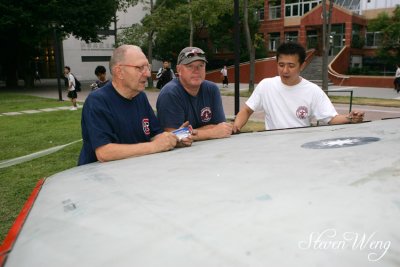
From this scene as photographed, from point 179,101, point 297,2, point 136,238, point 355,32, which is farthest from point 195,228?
point 297,2

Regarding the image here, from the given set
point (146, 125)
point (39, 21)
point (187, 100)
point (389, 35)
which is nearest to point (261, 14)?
point (389, 35)

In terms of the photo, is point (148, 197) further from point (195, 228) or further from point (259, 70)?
point (259, 70)

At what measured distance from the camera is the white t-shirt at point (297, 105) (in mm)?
3193

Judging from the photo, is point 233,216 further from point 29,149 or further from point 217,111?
point 29,149

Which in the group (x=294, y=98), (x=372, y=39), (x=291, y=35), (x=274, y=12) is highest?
(x=274, y=12)

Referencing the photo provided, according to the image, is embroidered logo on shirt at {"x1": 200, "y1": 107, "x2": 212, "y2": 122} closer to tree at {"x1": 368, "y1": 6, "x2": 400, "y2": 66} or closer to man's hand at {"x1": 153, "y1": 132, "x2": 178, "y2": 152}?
man's hand at {"x1": 153, "y1": 132, "x2": 178, "y2": 152}

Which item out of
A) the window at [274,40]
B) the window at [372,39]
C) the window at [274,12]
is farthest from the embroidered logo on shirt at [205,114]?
the window at [274,12]

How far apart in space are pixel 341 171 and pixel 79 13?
2774 cm

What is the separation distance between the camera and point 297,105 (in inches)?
126

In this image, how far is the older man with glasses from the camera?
2.23 meters

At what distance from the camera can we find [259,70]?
32781 mm

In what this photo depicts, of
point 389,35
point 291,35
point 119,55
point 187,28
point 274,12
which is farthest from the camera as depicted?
point 274,12

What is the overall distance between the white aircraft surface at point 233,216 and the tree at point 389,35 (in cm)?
2885

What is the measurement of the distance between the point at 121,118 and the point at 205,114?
91cm
